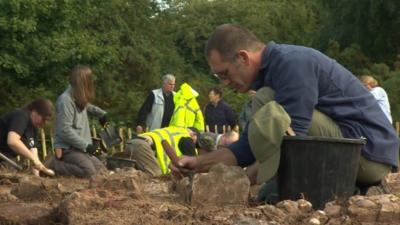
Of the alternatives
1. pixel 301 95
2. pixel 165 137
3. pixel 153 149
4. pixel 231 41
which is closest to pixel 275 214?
pixel 301 95

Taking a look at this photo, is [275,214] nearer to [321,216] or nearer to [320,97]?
[321,216]

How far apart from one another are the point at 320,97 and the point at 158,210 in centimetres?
102

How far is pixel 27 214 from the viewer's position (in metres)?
4.82

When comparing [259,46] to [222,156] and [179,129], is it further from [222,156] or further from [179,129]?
[179,129]

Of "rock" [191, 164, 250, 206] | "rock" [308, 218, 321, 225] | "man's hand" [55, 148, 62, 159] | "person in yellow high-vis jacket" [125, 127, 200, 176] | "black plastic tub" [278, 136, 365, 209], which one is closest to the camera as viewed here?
"rock" [308, 218, 321, 225]

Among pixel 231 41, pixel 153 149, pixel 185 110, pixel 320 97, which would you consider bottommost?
pixel 153 149

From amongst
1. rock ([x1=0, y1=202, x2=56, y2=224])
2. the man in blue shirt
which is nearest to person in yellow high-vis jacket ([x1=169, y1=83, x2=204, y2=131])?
rock ([x1=0, y1=202, x2=56, y2=224])

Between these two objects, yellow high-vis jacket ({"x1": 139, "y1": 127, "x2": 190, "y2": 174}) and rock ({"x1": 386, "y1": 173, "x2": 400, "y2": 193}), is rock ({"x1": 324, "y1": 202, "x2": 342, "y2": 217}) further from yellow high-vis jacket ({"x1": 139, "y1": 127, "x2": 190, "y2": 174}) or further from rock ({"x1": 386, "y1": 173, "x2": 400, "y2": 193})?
yellow high-vis jacket ({"x1": 139, "y1": 127, "x2": 190, "y2": 174})

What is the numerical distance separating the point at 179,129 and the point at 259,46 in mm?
5173

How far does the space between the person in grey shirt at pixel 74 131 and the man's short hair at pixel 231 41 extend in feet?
14.3

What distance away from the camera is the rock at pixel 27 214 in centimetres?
470

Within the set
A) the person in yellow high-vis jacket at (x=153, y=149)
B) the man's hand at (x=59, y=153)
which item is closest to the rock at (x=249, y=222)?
the man's hand at (x=59, y=153)

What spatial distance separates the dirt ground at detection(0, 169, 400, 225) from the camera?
416 centimetres

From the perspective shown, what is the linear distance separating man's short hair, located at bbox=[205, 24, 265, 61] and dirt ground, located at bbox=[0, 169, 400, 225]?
0.81m
